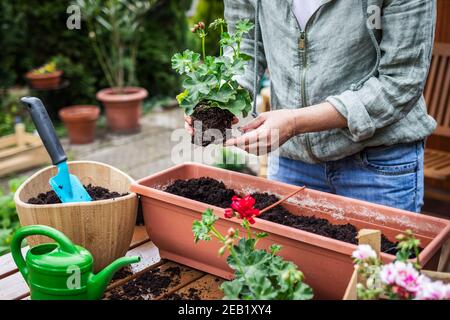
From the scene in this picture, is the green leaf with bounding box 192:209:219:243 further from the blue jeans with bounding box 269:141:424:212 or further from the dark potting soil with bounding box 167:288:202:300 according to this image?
the blue jeans with bounding box 269:141:424:212

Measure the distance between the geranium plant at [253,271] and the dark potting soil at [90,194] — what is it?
16.8 inches

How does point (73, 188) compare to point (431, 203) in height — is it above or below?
above

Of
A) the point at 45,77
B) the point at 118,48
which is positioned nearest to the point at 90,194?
the point at 45,77

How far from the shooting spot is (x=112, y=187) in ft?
5.39

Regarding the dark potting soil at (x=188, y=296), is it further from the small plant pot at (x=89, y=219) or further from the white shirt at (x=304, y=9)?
the white shirt at (x=304, y=9)

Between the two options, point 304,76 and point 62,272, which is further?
point 304,76

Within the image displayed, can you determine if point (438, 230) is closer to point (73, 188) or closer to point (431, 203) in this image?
point (73, 188)

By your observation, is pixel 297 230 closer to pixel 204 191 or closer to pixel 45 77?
pixel 204 191

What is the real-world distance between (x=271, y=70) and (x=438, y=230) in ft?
2.30

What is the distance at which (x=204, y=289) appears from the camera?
4.55ft

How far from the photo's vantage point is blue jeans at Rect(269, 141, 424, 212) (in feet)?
5.34

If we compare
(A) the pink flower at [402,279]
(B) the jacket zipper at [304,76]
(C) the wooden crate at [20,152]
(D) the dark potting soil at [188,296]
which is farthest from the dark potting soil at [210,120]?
(C) the wooden crate at [20,152]

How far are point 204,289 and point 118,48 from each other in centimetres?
506

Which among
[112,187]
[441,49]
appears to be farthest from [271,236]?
[441,49]
